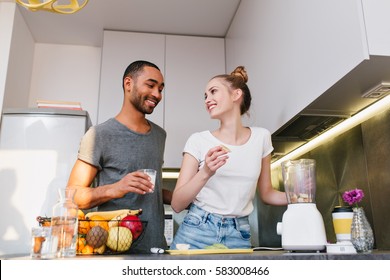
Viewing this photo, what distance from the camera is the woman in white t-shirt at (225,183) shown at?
125 cm

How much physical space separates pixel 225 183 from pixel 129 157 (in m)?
0.44

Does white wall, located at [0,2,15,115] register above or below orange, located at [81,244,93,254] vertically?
above

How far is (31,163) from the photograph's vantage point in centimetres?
208

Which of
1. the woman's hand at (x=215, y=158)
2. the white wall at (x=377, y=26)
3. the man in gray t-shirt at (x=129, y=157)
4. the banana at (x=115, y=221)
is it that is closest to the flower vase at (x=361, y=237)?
the woman's hand at (x=215, y=158)

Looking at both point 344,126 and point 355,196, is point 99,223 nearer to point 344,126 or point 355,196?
point 355,196

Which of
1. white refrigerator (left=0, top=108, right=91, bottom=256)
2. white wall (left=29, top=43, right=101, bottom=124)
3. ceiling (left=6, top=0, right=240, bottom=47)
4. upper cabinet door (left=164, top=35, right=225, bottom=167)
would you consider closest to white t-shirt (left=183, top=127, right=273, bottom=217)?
white refrigerator (left=0, top=108, right=91, bottom=256)

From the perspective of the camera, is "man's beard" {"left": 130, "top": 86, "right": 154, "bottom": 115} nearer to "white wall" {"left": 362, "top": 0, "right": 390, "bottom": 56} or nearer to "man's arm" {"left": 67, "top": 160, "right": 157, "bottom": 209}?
"man's arm" {"left": 67, "top": 160, "right": 157, "bottom": 209}

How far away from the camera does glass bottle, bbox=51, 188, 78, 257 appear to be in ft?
2.70

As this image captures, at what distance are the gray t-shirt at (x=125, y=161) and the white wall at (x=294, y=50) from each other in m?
0.60

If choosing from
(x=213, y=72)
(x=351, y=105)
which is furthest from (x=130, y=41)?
(x=351, y=105)

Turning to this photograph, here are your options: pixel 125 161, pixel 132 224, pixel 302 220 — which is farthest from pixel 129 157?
pixel 302 220

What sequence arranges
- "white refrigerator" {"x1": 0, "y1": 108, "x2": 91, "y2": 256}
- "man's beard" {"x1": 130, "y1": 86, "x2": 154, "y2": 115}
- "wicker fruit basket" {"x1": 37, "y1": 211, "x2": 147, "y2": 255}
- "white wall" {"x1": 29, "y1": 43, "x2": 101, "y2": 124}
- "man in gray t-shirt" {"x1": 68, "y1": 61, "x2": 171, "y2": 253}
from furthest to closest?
"white wall" {"x1": 29, "y1": 43, "x2": 101, "y2": 124}
"white refrigerator" {"x1": 0, "y1": 108, "x2": 91, "y2": 256}
"man's beard" {"x1": 130, "y1": 86, "x2": 154, "y2": 115}
"man in gray t-shirt" {"x1": 68, "y1": 61, "x2": 171, "y2": 253}
"wicker fruit basket" {"x1": 37, "y1": 211, "x2": 147, "y2": 255}

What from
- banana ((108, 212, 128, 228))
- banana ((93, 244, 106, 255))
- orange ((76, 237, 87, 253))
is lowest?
banana ((93, 244, 106, 255))

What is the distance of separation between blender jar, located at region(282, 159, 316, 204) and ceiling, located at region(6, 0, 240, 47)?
1.67 meters
